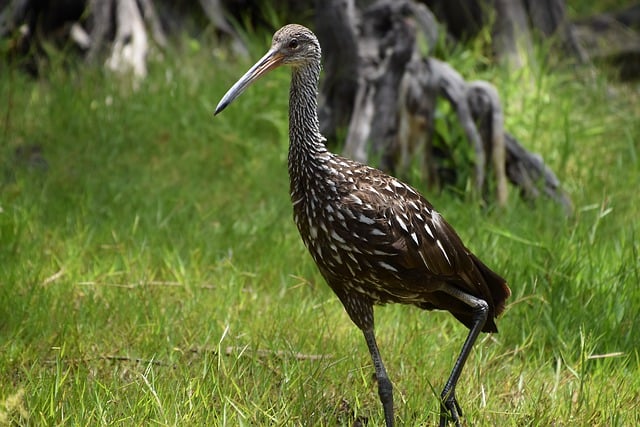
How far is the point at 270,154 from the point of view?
592 centimetres

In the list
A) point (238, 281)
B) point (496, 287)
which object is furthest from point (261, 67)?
point (238, 281)

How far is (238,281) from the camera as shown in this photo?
171 inches

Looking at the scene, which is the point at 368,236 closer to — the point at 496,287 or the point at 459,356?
the point at 459,356

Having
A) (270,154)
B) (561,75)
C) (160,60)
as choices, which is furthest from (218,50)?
(561,75)

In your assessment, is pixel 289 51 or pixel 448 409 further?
pixel 289 51

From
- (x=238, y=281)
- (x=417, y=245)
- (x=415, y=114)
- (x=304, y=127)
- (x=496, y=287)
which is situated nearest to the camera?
(x=417, y=245)

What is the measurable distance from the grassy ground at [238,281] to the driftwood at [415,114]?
0.26 meters

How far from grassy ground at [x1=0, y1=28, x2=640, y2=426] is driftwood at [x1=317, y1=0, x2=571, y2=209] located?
0.86ft

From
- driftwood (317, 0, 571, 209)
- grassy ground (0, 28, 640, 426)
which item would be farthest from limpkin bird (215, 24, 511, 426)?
driftwood (317, 0, 571, 209)

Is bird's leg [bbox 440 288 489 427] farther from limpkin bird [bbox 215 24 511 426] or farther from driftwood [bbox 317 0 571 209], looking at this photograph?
driftwood [bbox 317 0 571 209]

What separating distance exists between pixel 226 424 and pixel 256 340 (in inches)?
32.5

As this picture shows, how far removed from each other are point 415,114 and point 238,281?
1768mm

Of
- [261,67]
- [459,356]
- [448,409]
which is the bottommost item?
[448,409]

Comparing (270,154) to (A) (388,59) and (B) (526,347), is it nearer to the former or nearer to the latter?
(A) (388,59)
